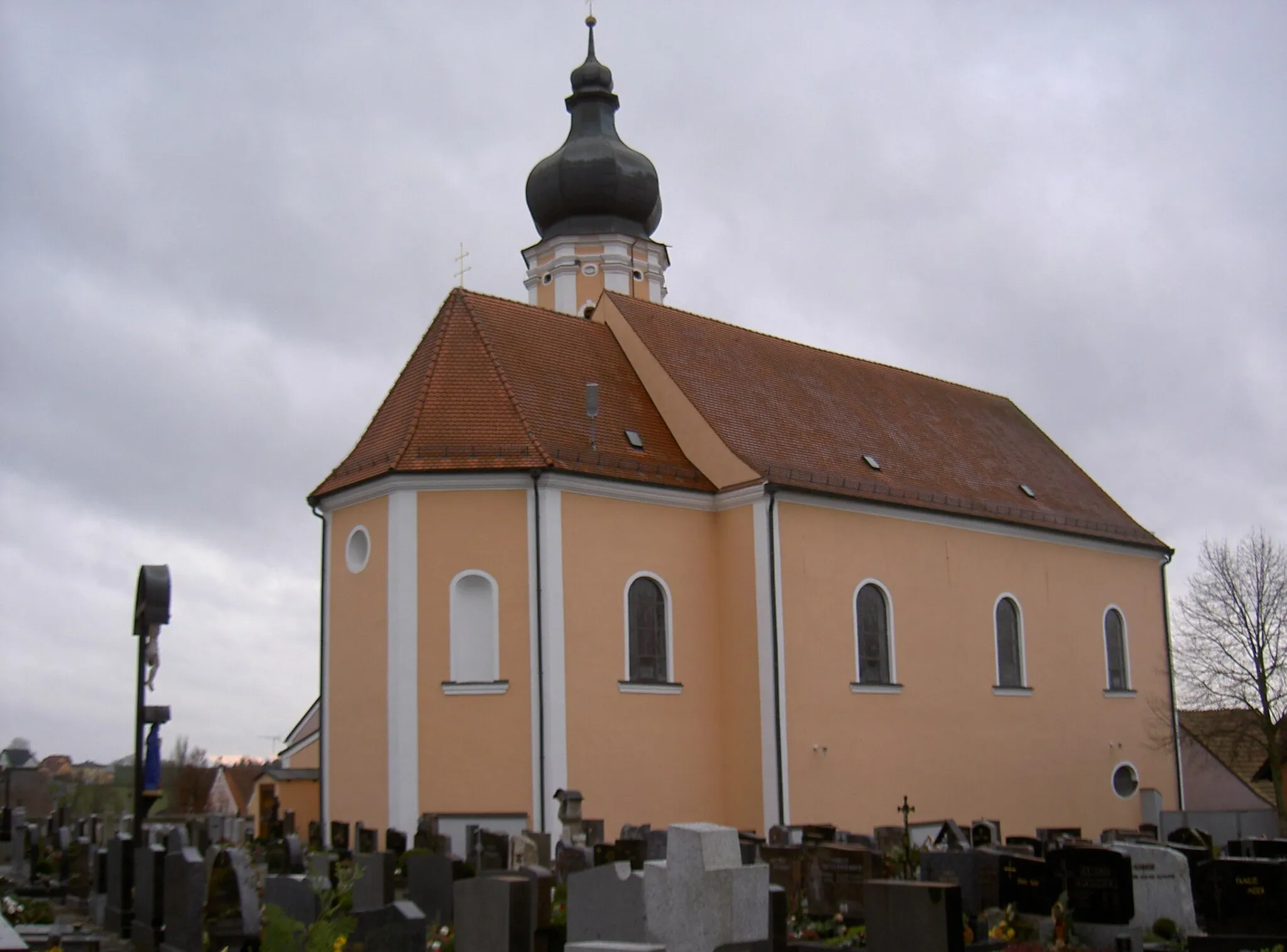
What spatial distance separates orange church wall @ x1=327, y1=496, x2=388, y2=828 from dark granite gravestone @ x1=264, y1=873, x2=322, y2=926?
6774 mm

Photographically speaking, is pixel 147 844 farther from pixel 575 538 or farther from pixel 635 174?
pixel 635 174

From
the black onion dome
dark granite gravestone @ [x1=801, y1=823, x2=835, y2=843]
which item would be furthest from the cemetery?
the black onion dome

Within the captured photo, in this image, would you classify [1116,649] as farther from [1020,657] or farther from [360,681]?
[360,681]

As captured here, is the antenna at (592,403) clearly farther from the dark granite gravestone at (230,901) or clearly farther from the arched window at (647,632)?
the dark granite gravestone at (230,901)

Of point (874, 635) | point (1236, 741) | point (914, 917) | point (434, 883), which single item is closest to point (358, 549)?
point (874, 635)

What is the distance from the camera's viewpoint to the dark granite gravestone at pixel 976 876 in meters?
11.8

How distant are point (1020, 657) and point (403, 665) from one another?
1066cm

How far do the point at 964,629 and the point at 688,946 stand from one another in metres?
15.0

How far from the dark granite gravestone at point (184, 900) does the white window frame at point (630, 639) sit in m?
9.34

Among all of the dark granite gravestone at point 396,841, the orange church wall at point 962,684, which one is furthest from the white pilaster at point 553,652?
the orange church wall at point 962,684

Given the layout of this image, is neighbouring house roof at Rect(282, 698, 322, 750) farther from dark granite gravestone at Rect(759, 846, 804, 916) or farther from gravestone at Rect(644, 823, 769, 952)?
gravestone at Rect(644, 823, 769, 952)

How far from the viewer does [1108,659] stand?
82.8 feet

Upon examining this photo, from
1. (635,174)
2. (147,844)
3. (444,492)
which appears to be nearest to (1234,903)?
(147,844)

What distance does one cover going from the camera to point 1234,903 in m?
10.6
